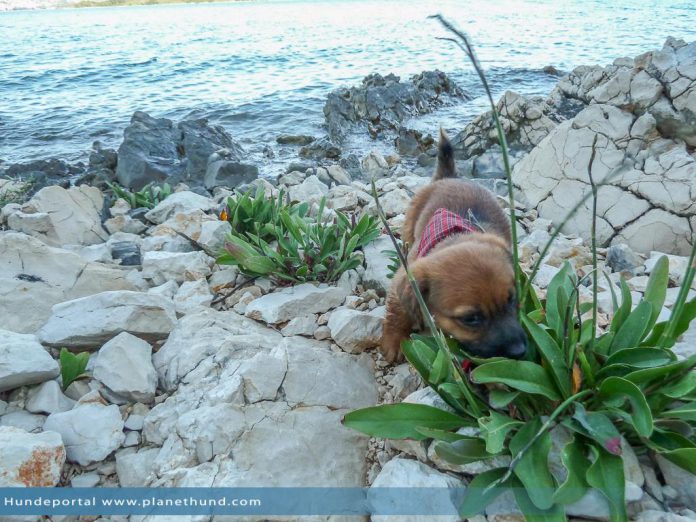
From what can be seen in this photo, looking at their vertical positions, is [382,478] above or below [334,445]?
above

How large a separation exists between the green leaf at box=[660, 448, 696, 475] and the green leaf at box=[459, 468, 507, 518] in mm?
506

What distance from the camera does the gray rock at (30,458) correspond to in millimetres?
1837

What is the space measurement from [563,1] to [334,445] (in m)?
46.6

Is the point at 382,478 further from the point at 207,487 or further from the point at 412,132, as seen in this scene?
the point at 412,132

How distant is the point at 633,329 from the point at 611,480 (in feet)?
2.00

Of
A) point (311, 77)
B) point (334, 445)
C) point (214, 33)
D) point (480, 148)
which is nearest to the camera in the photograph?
point (334, 445)

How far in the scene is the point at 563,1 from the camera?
40.2m

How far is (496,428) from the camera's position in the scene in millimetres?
1661

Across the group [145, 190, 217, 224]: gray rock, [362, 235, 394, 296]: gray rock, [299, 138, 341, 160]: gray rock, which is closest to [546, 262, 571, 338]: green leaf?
[362, 235, 394, 296]: gray rock

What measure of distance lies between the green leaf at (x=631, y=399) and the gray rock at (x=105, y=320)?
2.13 m

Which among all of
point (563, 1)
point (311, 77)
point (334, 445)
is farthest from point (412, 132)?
point (563, 1)

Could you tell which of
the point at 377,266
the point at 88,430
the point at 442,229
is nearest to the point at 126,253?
the point at 377,266

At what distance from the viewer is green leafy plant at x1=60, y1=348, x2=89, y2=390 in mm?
2395

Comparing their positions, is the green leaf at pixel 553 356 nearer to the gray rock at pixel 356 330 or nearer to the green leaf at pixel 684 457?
the green leaf at pixel 684 457
